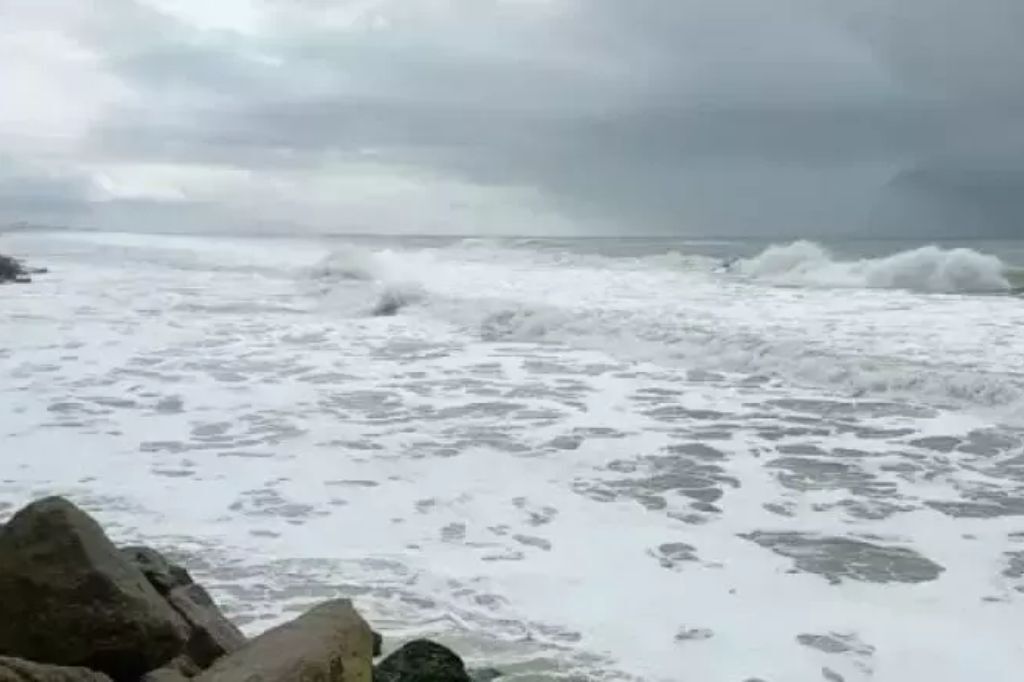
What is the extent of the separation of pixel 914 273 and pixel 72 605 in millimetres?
32296

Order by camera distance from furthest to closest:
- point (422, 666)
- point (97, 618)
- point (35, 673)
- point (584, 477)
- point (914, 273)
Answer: point (914, 273) < point (584, 477) < point (422, 666) < point (97, 618) < point (35, 673)

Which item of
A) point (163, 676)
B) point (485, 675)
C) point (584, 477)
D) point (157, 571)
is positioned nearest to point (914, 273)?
point (584, 477)

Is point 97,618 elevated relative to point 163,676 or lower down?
elevated

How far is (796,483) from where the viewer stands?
27.5 ft

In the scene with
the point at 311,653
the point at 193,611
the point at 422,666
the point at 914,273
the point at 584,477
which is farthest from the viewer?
the point at 914,273

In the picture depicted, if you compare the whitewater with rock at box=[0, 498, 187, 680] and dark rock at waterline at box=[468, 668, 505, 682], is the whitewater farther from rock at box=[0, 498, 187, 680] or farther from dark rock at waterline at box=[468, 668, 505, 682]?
rock at box=[0, 498, 187, 680]

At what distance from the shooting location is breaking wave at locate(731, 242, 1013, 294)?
101ft

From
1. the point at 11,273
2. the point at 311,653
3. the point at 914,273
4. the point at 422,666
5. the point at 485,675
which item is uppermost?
the point at 914,273

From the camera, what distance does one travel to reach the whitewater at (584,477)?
209 inches

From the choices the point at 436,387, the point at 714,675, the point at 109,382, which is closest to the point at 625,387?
the point at 436,387

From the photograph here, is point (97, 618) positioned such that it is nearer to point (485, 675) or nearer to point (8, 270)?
point (485, 675)

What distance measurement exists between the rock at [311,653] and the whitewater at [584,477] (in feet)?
3.98

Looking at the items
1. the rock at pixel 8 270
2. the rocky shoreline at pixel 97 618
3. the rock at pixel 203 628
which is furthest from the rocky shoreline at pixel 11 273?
the rocky shoreline at pixel 97 618

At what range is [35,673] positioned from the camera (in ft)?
10.5
